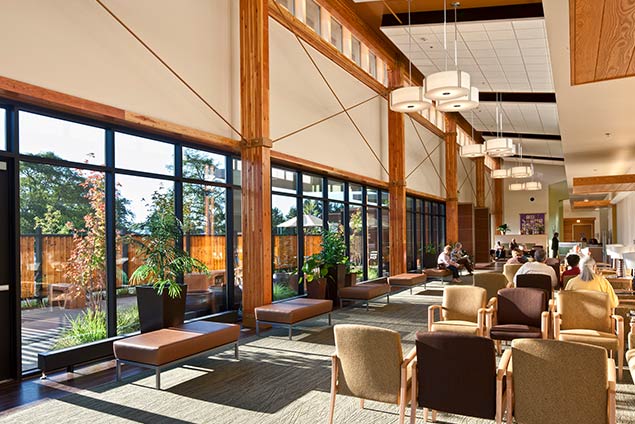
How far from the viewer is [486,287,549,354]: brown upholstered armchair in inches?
233

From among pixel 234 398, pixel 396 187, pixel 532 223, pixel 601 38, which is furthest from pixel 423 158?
pixel 532 223

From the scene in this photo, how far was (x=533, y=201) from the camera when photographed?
107ft

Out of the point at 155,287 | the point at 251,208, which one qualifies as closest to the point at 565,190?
the point at 251,208

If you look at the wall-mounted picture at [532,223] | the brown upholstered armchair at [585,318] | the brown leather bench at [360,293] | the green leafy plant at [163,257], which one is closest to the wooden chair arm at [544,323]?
the brown upholstered armchair at [585,318]

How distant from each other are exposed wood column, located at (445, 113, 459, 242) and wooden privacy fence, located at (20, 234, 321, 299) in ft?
47.4

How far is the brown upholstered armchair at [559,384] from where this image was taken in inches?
128

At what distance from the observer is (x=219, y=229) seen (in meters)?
8.74

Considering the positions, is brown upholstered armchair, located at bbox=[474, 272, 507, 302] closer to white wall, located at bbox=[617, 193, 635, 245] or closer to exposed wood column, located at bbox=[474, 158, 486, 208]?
white wall, located at bbox=[617, 193, 635, 245]

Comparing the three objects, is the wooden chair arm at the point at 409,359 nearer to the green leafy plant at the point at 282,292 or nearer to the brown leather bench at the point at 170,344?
the brown leather bench at the point at 170,344

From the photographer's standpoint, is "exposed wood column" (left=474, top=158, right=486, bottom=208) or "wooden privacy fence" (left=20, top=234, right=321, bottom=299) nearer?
"wooden privacy fence" (left=20, top=234, right=321, bottom=299)

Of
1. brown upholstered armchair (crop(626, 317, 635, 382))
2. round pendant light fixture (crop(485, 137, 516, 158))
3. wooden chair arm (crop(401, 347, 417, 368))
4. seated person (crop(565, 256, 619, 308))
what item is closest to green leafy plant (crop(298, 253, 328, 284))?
seated person (crop(565, 256, 619, 308))

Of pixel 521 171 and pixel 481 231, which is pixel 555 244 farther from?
pixel 481 231

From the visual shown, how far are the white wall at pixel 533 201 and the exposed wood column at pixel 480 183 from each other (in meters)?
5.88

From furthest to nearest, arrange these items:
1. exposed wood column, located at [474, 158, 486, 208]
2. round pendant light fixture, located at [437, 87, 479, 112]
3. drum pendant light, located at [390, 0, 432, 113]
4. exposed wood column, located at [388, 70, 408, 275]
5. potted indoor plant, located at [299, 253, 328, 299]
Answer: exposed wood column, located at [474, 158, 486, 208] < exposed wood column, located at [388, 70, 408, 275] < potted indoor plant, located at [299, 253, 328, 299] < drum pendant light, located at [390, 0, 432, 113] < round pendant light fixture, located at [437, 87, 479, 112]
